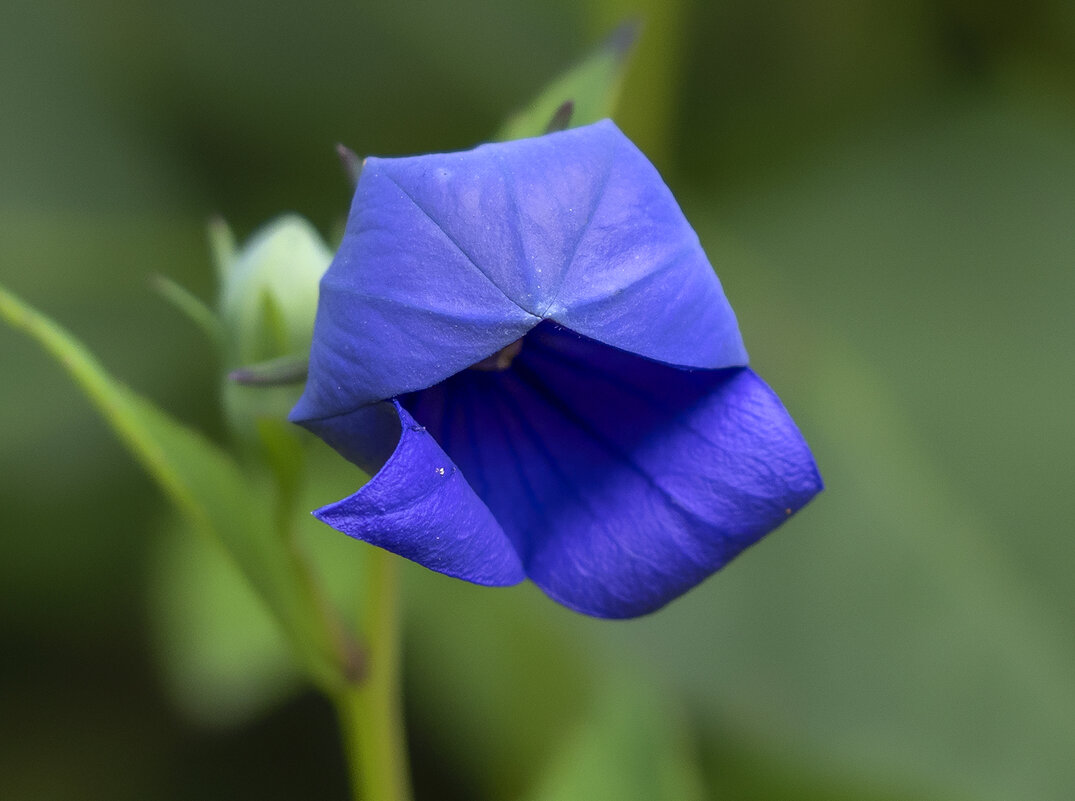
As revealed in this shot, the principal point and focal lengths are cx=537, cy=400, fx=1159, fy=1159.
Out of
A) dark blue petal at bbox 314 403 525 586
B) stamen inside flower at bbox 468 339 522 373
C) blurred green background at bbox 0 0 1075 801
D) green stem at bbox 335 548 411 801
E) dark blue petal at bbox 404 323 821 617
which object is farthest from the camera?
blurred green background at bbox 0 0 1075 801

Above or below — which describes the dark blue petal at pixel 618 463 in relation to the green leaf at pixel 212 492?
above

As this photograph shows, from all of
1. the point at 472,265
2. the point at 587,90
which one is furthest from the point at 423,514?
the point at 587,90

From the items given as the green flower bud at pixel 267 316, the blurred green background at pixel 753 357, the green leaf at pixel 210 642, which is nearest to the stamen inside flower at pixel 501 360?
the green flower bud at pixel 267 316

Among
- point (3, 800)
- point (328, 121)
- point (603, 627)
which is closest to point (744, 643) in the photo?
point (603, 627)

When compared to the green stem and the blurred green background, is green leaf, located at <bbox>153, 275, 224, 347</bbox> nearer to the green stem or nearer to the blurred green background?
the green stem

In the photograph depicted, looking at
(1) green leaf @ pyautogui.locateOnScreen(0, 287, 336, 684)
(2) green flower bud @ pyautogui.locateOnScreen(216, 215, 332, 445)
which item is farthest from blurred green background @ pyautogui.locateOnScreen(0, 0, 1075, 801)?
(2) green flower bud @ pyautogui.locateOnScreen(216, 215, 332, 445)

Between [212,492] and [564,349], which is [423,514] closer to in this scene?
[564,349]

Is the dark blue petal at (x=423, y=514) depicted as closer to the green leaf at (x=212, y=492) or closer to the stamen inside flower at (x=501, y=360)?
the stamen inside flower at (x=501, y=360)

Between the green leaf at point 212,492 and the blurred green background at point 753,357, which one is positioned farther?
the blurred green background at point 753,357

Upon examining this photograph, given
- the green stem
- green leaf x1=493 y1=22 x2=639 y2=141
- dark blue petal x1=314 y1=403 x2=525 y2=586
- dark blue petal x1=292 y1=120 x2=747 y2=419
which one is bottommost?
the green stem
